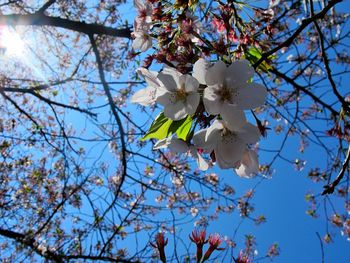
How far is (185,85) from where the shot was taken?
3.33 feet

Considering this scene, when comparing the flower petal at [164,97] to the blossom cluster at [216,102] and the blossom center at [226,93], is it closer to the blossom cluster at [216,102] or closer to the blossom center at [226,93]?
the blossom cluster at [216,102]

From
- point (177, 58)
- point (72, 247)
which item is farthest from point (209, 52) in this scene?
point (72, 247)

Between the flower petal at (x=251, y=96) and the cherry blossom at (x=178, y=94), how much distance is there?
0.13m

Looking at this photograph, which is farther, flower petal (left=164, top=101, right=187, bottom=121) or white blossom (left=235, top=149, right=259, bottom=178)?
white blossom (left=235, top=149, right=259, bottom=178)

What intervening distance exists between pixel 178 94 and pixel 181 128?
0.24 meters

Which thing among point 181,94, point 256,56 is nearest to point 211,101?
point 181,94

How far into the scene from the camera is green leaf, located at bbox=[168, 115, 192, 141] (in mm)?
1249

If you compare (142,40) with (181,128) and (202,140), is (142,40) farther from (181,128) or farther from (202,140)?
(202,140)

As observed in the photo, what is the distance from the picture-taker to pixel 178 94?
105cm

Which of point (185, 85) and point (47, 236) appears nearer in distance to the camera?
point (185, 85)

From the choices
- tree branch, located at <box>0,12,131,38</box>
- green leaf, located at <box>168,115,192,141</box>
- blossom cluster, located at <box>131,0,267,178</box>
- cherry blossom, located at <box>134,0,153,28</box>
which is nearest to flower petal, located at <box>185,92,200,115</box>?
blossom cluster, located at <box>131,0,267,178</box>

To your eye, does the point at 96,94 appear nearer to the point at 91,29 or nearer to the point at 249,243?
the point at 91,29

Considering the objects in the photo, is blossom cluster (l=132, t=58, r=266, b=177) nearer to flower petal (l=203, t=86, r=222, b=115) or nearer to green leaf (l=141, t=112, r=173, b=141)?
flower petal (l=203, t=86, r=222, b=115)

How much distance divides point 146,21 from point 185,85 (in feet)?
2.63
